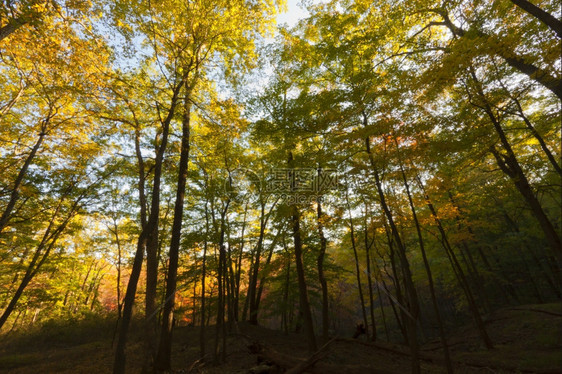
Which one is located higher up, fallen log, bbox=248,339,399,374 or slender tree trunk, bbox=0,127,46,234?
slender tree trunk, bbox=0,127,46,234

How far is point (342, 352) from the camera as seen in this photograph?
1061cm

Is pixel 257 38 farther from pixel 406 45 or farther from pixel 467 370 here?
pixel 467 370

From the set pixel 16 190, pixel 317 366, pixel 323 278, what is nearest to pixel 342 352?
pixel 323 278

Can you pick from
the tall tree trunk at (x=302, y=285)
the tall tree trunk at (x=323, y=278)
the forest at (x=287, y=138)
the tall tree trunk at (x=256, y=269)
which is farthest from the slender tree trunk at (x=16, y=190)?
the tall tree trunk at (x=323, y=278)

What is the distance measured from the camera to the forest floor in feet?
24.2

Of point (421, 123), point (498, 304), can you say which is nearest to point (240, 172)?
point (421, 123)

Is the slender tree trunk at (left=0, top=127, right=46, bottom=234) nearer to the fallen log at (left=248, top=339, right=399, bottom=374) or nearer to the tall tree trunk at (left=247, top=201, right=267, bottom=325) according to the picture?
the fallen log at (left=248, top=339, right=399, bottom=374)

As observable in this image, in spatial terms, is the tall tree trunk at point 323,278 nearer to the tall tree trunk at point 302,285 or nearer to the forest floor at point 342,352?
the forest floor at point 342,352

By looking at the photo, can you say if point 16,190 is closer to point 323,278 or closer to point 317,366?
point 317,366

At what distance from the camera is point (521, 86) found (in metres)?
6.31

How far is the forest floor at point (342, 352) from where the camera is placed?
7.39 metres

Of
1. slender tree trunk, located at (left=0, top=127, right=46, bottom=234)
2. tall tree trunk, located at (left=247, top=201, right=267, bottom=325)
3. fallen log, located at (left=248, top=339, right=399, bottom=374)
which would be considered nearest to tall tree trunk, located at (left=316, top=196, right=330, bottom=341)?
tall tree trunk, located at (left=247, top=201, right=267, bottom=325)

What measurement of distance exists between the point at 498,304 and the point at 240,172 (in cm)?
2939

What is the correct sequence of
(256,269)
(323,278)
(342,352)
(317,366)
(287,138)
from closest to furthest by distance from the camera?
1. (317,366)
2. (287,138)
3. (342,352)
4. (323,278)
5. (256,269)
